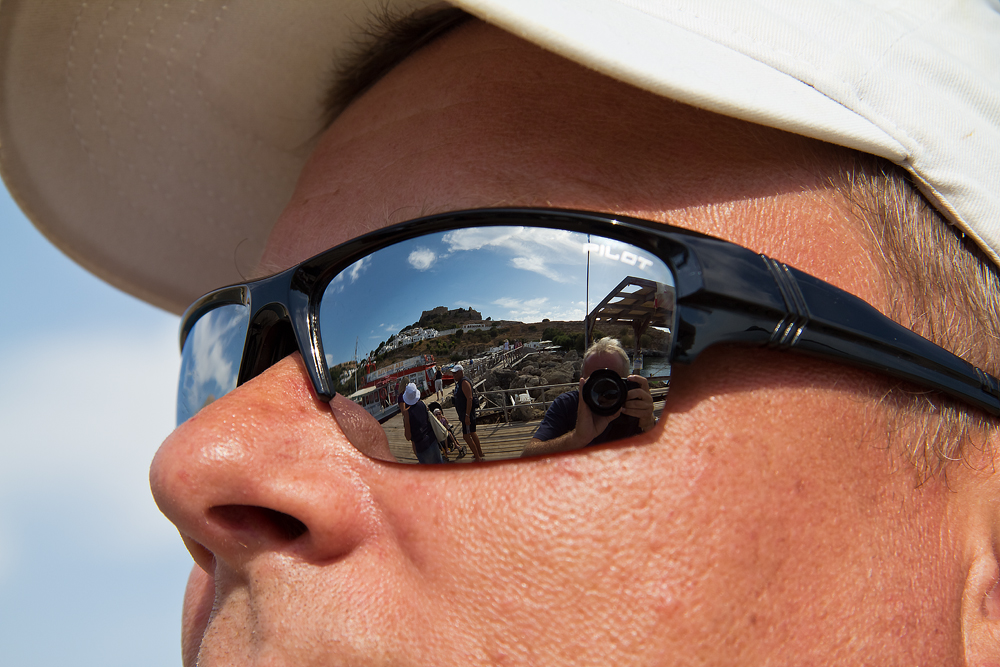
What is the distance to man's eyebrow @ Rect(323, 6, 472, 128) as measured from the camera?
4.94 ft

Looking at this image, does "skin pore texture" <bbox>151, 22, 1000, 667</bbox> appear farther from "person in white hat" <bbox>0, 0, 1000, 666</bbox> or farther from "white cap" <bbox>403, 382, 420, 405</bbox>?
"white cap" <bbox>403, 382, 420, 405</bbox>

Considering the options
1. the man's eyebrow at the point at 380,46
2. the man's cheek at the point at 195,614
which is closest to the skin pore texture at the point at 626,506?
the man's cheek at the point at 195,614

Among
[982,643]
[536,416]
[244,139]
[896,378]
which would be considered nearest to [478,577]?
[536,416]

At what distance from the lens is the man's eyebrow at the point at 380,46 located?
4.94ft

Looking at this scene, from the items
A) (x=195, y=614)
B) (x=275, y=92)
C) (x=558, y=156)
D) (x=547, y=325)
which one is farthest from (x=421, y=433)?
(x=275, y=92)

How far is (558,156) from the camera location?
1.08 m

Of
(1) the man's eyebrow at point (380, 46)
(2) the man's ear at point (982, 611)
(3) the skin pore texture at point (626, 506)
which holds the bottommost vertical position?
(2) the man's ear at point (982, 611)

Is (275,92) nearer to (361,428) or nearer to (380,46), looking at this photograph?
(380,46)

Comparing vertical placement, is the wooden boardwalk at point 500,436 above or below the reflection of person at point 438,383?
below

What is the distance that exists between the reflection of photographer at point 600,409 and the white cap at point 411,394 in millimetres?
232

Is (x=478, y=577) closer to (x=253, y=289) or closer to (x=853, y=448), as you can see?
(x=853, y=448)

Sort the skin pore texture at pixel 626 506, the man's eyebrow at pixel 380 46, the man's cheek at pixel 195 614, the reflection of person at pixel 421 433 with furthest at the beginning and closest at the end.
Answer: the man's eyebrow at pixel 380 46, the man's cheek at pixel 195 614, the reflection of person at pixel 421 433, the skin pore texture at pixel 626 506

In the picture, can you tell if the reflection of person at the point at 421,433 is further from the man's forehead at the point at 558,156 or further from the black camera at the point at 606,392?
the man's forehead at the point at 558,156

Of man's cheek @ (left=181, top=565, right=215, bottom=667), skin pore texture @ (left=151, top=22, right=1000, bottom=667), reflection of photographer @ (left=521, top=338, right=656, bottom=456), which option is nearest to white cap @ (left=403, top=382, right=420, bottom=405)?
skin pore texture @ (left=151, top=22, right=1000, bottom=667)
